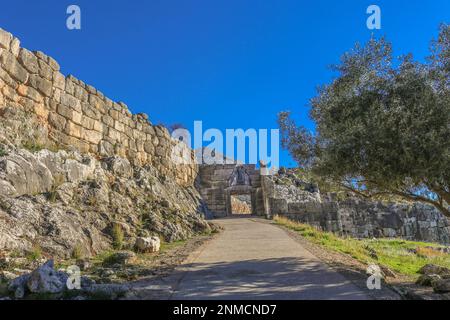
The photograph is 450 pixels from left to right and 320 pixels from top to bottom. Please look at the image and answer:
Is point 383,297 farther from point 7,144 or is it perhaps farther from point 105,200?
point 7,144

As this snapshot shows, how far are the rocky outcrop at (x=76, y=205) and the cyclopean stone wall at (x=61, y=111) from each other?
2.66 feet

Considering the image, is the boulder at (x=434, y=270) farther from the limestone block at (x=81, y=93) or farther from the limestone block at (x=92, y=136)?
the limestone block at (x=81, y=93)

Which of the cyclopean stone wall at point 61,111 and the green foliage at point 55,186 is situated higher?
the cyclopean stone wall at point 61,111

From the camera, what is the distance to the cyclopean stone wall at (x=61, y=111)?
33.7ft

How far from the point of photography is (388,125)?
7.83 m

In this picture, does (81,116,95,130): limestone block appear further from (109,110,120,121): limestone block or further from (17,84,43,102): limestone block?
(17,84,43,102): limestone block

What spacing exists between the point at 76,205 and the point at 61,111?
4.00m

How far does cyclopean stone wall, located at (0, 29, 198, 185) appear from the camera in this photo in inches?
405

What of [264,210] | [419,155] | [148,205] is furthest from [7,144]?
[264,210]

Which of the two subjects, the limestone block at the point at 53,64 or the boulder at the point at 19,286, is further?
the limestone block at the point at 53,64

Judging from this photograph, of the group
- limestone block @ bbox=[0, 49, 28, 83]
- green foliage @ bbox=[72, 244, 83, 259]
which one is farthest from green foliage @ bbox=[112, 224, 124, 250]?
limestone block @ bbox=[0, 49, 28, 83]

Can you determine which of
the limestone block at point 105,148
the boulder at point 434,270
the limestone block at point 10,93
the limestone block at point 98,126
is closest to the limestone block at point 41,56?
the limestone block at point 10,93

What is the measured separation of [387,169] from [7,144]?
9.12 m

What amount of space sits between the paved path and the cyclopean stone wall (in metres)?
6.14
